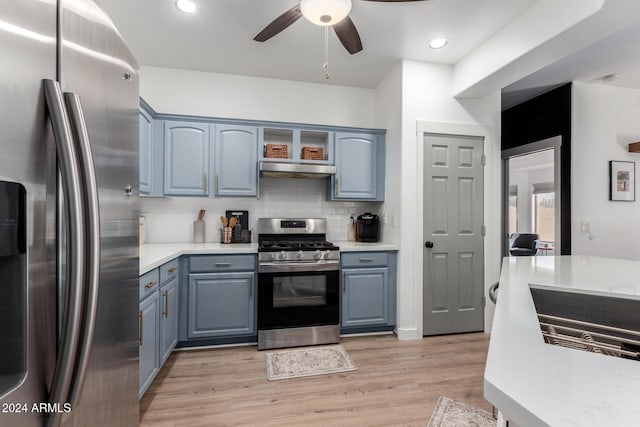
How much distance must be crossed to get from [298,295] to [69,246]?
241 centimetres

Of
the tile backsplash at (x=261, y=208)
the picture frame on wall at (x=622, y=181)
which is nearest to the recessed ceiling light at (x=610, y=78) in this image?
the picture frame on wall at (x=622, y=181)

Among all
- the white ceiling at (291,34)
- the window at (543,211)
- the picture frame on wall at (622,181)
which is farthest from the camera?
the window at (543,211)

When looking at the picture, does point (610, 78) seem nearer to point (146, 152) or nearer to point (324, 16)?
point (324, 16)

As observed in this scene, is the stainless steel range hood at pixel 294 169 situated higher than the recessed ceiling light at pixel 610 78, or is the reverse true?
the recessed ceiling light at pixel 610 78

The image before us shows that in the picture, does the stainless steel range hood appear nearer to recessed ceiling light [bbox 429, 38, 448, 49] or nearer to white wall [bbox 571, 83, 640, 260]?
recessed ceiling light [bbox 429, 38, 448, 49]

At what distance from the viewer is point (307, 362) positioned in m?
2.54

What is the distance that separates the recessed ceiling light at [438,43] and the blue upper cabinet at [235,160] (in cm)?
185

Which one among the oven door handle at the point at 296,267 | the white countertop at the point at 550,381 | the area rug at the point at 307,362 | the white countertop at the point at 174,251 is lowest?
the area rug at the point at 307,362

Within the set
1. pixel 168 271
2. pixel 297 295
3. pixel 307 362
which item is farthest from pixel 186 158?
pixel 307 362

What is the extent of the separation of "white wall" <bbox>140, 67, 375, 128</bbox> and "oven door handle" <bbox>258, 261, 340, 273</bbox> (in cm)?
173

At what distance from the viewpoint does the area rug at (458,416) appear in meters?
1.79

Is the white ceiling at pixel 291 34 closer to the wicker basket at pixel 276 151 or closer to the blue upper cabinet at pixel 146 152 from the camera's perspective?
the blue upper cabinet at pixel 146 152

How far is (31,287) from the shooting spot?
56 cm

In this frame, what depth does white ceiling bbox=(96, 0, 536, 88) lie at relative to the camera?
2316 millimetres
